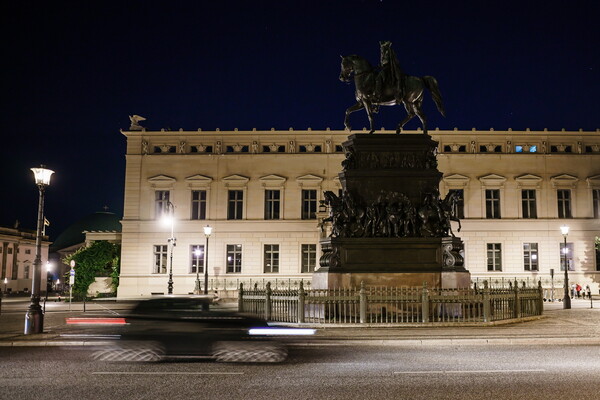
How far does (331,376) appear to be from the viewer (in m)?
10.6

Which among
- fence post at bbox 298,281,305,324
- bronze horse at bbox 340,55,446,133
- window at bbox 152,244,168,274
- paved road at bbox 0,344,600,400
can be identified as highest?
bronze horse at bbox 340,55,446,133

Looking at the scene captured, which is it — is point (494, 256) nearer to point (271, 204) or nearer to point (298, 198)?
point (298, 198)

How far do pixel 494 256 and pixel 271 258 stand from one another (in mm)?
20309

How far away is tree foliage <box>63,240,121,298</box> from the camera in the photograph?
2299 inches

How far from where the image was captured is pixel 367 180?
69.2ft

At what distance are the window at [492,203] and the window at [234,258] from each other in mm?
22879

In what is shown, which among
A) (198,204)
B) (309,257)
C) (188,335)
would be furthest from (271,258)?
(188,335)

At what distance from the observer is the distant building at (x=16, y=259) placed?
89.1 m

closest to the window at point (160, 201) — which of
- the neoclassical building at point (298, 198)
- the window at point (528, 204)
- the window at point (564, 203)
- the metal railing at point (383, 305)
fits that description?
the neoclassical building at point (298, 198)

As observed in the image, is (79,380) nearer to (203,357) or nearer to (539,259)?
(203,357)

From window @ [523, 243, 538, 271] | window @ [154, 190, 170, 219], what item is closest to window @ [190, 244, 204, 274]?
window @ [154, 190, 170, 219]

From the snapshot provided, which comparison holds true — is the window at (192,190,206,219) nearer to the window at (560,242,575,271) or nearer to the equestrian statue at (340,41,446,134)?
the window at (560,242,575,271)

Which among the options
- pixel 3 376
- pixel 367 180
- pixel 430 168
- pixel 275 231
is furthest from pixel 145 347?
pixel 275 231

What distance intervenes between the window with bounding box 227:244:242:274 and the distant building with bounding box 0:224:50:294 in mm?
42952
